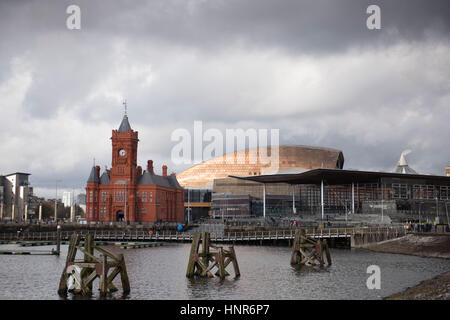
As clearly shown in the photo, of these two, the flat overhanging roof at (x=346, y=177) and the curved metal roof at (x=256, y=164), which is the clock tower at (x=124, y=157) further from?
the curved metal roof at (x=256, y=164)

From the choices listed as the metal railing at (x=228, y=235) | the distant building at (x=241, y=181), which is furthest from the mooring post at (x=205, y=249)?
the distant building at (x=241, y=181)

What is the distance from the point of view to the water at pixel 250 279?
3412 centimetres

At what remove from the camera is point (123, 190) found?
118 m

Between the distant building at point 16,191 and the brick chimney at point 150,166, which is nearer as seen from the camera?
the brick chimney at point 150,166

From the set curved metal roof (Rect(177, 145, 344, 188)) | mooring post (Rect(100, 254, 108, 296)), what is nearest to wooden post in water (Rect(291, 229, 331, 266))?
mooring post (Rect(100, 254, 108, 296))

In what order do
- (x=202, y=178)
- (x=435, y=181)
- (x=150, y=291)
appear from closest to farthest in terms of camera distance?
(x=150, y=291) → (x=435, y=181) → (x=202, y=178)

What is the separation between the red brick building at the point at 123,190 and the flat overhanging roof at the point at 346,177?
80.7 ft

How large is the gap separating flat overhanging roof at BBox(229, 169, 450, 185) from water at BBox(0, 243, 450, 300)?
4551 cm
